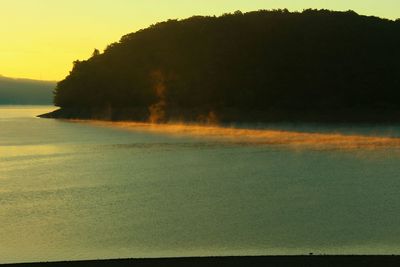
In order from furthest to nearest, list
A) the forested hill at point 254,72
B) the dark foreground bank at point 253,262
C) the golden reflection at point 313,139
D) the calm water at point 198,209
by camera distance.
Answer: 1. the forested hill at point 254,72
2. the golden reflection at point 313,139
3. the calm water at point 198,209
4. the dark foreground bank at point 253,262

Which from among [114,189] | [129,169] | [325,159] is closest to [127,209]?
[114,189]

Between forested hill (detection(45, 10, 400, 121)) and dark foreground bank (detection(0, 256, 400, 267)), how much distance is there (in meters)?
116

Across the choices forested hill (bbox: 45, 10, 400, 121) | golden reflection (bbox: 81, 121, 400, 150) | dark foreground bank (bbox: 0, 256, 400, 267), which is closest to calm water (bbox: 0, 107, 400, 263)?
dark foreground bank (bbox: 0, 256, 400, 267)

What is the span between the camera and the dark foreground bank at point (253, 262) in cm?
1186

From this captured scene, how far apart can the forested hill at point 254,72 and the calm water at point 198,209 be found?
94.0 metres

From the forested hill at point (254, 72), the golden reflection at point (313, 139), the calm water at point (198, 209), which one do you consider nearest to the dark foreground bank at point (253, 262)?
the calm water at point (198, 209)

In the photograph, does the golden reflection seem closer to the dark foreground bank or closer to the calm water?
the calm water

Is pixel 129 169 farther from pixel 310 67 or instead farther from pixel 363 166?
pixel 310 67

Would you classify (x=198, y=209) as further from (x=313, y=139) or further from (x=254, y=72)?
(x=254, y=72)

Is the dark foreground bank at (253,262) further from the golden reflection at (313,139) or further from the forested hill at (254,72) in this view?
the forested hill at (254,72)

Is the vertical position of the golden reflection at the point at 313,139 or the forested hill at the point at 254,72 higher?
the forested hill at the point at 254,72

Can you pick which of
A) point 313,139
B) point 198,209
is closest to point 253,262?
point 198,209

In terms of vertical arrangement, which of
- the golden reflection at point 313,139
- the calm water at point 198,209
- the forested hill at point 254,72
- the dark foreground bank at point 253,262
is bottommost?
the golden reflection at point 313,139

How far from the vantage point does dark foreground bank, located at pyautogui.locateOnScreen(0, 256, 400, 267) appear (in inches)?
467
